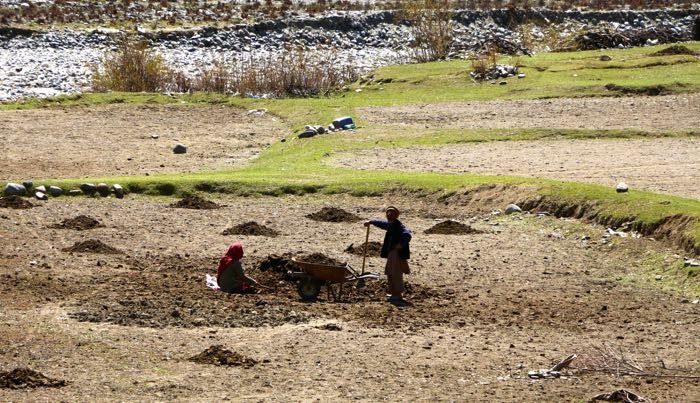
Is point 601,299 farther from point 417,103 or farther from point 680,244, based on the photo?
point 417,103

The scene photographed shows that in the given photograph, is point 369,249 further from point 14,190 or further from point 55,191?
point 14,190

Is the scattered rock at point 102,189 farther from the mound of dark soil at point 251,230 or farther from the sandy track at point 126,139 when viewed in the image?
the mound of dark soil at point 251,230

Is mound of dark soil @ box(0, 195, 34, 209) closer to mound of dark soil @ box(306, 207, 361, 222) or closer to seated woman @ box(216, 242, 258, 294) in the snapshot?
mound of dark soil @ box(306, 207, 361, 222)

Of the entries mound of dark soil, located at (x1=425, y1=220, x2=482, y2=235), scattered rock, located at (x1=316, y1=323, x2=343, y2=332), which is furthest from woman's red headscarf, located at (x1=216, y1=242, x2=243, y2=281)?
mound of dark soil, located at (x1=425, y1=220, x2=482, y2=235)

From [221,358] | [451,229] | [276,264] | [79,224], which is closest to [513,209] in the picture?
[451,229]

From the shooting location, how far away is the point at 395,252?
Answer: 1755 centimetres

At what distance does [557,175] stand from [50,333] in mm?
13136

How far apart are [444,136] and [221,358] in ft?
62.9

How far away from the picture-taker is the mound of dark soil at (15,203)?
24.0 m

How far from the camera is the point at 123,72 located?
A: 44469mm

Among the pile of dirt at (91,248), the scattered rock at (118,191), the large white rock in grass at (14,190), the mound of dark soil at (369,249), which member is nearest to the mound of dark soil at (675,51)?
the scattered rock at (118,191)

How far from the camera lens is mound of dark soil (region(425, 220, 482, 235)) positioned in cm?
2217

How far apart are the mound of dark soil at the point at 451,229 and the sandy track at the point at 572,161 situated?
3567 millimetres

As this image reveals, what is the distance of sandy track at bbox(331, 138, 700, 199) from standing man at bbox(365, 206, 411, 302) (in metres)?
7.32
